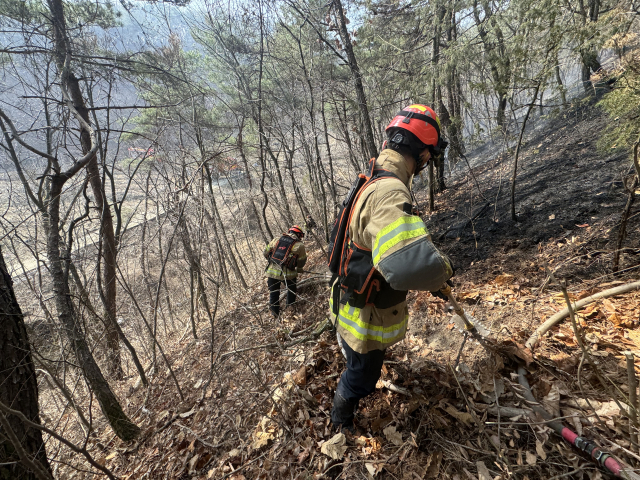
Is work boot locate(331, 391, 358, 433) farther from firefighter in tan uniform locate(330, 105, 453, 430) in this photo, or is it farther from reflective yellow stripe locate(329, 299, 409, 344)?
reflective yellow stripe locate(329, 299, 409, 344)

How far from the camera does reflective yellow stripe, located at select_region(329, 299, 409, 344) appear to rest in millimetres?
1990

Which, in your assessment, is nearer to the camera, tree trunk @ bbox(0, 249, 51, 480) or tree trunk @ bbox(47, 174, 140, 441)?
tree trunk @ bbox(0, 249, 51, 480)

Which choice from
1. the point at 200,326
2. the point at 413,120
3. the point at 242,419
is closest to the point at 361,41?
the point at 413,120

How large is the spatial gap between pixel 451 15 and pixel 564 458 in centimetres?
852

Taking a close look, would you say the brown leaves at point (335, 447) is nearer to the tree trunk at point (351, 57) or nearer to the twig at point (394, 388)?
the twig at point (394, 388)

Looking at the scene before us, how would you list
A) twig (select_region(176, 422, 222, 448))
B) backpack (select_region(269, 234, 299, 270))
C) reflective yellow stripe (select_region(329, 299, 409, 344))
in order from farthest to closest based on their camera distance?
backpack (select_region(269, 234, 299, 270)), twig (select_region(176, 422, 222, 448)), reflective yellow stripe (select_region(329, 299, 409, 344))

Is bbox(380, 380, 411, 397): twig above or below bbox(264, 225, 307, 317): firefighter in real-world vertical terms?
below

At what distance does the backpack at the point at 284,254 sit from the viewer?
506 cm

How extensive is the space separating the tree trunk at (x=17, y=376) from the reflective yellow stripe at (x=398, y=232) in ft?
8.50

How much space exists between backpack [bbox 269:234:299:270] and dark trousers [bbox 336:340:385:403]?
119 inches

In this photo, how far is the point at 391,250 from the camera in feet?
5.03

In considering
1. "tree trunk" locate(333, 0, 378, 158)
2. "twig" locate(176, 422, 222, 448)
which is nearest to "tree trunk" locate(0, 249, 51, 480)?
"twig" locate(176, 422, 222, 448)

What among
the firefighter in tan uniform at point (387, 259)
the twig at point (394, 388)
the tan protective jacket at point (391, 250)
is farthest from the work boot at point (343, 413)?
the tan protective jacket at point (391, 250)

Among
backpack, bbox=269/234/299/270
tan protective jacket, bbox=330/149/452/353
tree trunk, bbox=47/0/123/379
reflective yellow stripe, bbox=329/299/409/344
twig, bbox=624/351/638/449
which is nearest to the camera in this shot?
twig, bbox=624/351/638/449
